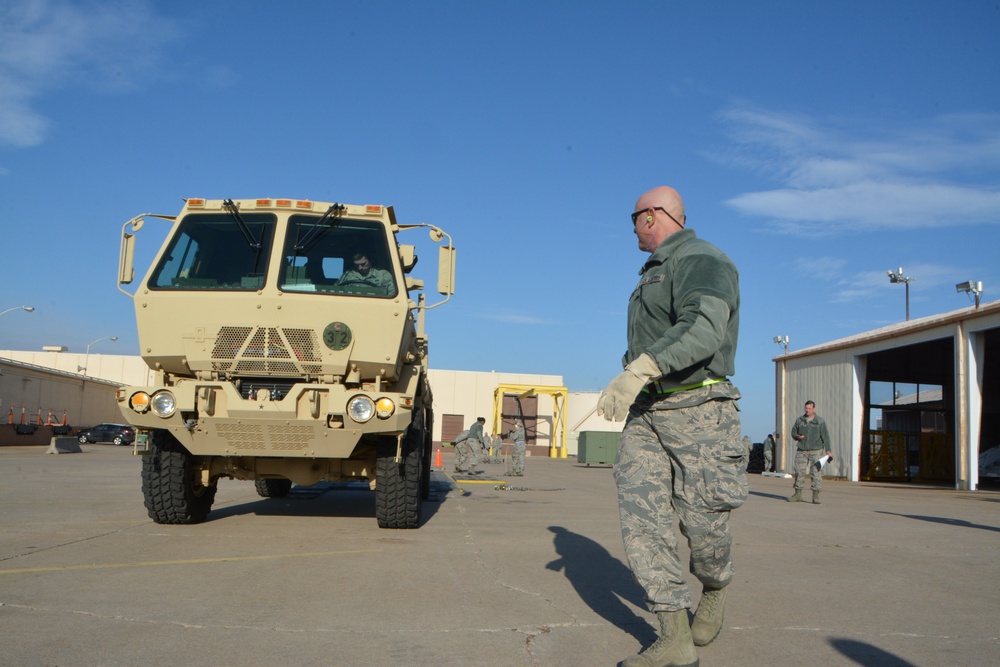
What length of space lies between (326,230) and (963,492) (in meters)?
18.6

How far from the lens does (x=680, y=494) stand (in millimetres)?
3729

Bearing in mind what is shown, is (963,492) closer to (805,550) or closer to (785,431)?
(785,431)

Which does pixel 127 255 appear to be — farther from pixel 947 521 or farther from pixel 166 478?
pixel 947 521

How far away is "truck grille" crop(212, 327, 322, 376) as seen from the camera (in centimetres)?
722

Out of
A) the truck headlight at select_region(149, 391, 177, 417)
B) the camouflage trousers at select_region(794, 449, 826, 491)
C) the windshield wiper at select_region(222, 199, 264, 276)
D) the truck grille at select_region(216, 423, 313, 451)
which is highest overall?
the windshield wiper at select_region(222, 199, 264, 276)

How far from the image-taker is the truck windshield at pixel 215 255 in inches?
301

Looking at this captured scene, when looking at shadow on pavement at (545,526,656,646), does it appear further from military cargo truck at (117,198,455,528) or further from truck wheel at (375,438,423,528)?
military cargo truck at (117,198,455,528)

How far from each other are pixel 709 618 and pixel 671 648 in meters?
0.55

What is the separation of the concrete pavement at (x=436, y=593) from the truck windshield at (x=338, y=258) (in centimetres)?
224

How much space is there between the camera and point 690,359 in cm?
352

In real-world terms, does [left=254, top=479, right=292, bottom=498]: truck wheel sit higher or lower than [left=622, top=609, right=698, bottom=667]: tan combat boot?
lower

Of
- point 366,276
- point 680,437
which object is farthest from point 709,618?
point 366,276

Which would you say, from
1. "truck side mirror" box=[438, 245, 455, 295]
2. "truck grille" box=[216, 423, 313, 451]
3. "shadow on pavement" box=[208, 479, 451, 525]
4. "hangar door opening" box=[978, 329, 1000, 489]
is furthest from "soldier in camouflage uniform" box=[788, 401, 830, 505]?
"hangar door opening" box=[978, 329, 1000, 489]

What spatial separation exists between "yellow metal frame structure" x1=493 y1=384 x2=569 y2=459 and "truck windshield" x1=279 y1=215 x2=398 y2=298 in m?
39.5
